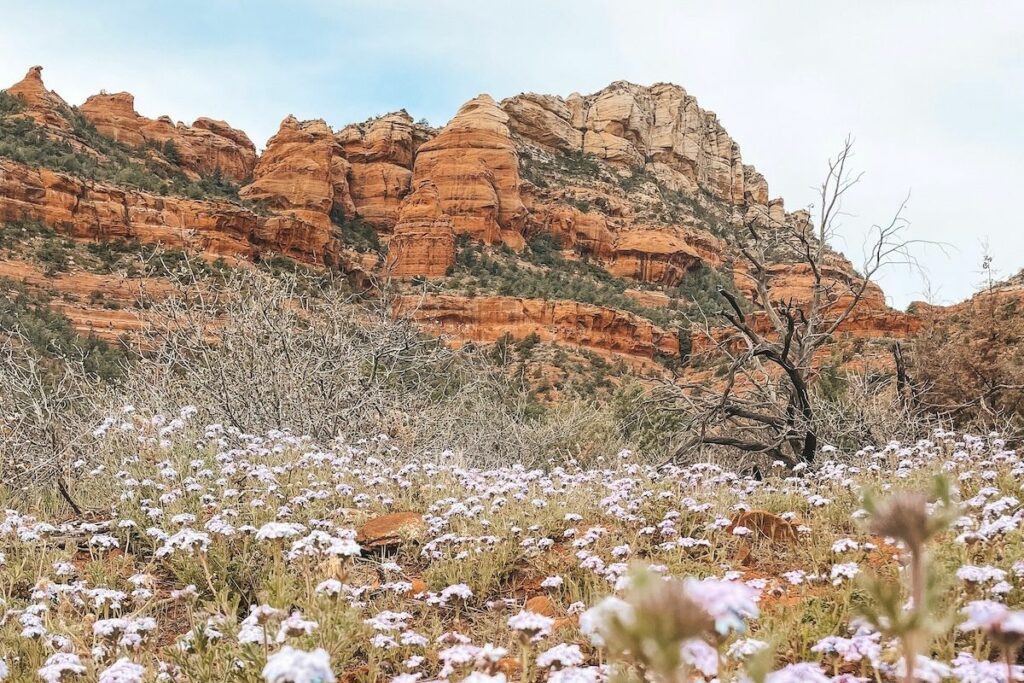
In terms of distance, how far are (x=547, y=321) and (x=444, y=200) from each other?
23035mm

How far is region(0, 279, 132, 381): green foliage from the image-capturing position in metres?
22.3

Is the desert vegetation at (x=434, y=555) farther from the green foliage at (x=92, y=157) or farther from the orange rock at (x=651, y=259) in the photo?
the orange rock at (x=651, y=259)

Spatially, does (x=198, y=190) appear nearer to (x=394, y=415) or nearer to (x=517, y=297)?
(x=517, y=297)

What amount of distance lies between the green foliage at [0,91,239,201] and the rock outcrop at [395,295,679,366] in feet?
66.3

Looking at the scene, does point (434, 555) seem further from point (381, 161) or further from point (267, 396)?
point (381, 161)

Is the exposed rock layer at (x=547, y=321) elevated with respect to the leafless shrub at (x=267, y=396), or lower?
elevated

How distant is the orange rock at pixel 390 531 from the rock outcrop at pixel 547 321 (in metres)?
39.1

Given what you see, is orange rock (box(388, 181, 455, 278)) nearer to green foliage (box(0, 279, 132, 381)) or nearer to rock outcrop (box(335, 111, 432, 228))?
rock outcrop (box(335, 111, 432, 228))

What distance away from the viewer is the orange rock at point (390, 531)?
209 inches

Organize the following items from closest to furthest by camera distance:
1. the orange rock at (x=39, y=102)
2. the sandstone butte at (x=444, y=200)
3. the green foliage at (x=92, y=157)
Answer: the sandstone butte at (x=444, y=200), the green foliage at (x=92, y=157), the orange rock at (x=39, y=102)

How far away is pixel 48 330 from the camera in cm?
2558

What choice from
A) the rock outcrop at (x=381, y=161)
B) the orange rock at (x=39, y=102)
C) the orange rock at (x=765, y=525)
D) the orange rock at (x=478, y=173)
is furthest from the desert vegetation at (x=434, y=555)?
the rock outcrop at (x=381, y=161)

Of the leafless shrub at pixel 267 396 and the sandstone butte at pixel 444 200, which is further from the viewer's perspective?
the sandstone butte at pixel 444 200

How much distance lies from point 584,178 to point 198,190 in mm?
43917
